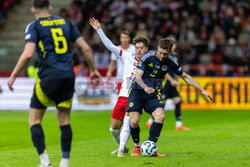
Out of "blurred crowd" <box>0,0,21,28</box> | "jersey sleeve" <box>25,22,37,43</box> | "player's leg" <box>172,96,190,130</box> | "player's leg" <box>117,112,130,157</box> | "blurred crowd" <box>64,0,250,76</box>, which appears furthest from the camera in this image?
"blurred crowd" <box>0,0,21,28</box>

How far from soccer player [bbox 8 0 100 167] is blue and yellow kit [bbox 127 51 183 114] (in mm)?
1753

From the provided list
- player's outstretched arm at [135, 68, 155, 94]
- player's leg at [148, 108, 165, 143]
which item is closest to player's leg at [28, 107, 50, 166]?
player's outstretched arm at [135, 68, 155, 94]

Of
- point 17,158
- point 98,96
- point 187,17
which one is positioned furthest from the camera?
point 187,17

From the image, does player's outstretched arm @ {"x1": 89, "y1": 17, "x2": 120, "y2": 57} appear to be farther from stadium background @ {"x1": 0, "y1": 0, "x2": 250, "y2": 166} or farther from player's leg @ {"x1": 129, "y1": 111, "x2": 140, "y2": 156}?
stadium background @ {"x1": 0, "y1": 0, "x2": 250, "y2": 166}

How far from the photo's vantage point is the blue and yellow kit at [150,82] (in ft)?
26.5

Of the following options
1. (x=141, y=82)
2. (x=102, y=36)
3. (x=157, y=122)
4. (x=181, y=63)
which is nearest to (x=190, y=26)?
(x=181, y=63)

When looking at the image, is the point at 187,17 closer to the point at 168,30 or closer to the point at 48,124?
the point at 168,30

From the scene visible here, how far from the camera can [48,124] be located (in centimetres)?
1447

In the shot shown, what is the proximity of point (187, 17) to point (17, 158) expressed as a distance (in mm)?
16626

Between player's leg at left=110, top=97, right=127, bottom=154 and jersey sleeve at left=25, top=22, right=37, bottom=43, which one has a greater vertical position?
jersey sleeve at left=25, top=22, right=37, bottom=43

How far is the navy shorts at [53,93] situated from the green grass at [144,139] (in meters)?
1.19

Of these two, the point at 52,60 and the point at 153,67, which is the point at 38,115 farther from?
the point at 153,67

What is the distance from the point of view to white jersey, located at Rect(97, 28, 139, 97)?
8672 millimetres

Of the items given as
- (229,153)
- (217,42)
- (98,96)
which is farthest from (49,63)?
(217,42)
